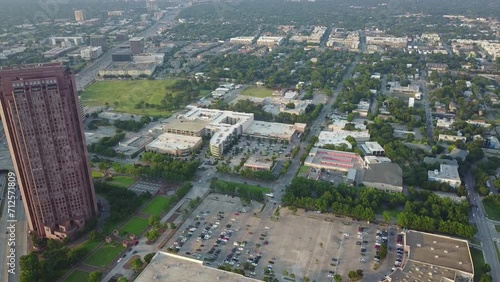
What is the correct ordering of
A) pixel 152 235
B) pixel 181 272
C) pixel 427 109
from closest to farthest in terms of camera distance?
1. pixel 181 272
2. pixel 152 235
3. pixel 427 109

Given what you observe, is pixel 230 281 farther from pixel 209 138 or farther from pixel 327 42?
pixel 327 42

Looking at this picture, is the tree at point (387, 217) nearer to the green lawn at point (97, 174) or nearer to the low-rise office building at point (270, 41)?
the green lawn at point (97, 174)

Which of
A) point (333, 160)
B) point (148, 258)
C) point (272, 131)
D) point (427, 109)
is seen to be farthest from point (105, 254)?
point (427, 109)

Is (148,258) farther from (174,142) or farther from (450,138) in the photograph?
(450,138)

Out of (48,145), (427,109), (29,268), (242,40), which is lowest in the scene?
(427,109)

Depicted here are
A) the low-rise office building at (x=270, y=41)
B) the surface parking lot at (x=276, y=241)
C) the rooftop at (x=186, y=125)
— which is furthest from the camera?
the low-rise office building at (x=270, y=41)

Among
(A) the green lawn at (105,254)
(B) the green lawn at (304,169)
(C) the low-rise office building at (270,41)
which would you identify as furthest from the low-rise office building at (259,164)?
(C) the low-rise office building at (270,41)
